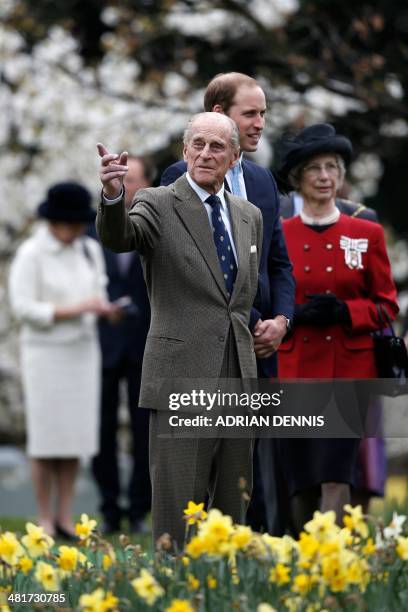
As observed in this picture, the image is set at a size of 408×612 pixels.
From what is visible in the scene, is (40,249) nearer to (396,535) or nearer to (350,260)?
(350,260)

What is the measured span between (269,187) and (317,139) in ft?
2.41

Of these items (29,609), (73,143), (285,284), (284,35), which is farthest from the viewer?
(73,143)

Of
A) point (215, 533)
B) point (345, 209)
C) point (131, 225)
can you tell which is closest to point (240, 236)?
point (131, 225)

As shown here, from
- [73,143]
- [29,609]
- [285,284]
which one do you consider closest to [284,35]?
[73,143]

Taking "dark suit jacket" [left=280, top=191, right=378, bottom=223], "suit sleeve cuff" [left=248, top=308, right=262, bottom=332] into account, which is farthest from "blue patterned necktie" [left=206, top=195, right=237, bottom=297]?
"dark suit jacket" [left=280, top=191, right=378, bottom=223]

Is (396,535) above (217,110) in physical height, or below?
below

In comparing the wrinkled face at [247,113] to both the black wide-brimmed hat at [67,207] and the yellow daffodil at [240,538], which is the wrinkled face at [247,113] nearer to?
the yellow daffodil at [240,538]

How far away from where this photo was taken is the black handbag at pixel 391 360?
667cm

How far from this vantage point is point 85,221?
9.88 m

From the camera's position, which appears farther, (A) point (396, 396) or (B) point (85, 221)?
(B) point (85, 221)

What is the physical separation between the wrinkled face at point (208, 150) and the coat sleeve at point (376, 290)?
5.01 feet

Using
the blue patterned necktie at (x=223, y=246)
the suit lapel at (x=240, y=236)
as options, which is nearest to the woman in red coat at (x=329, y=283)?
the suit lapel at (x=240, y=236)

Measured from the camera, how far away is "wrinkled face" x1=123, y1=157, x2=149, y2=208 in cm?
953

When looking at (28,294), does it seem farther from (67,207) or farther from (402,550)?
(402,550)
